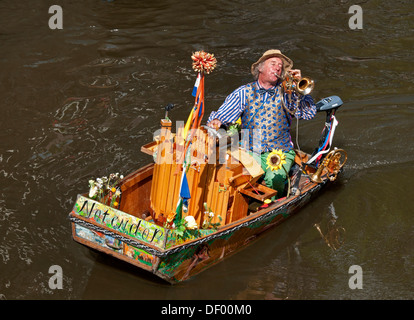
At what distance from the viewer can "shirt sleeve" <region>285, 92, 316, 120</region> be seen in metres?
8.12

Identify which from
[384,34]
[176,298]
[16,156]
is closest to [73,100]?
[16,156]

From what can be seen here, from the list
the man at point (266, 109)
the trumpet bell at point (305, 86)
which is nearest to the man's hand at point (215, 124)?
the man at point (266, 109)

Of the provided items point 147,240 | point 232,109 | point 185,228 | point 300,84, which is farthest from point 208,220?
point 300,84

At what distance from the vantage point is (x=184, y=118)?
433 inches

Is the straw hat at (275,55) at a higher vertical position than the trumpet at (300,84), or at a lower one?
higher

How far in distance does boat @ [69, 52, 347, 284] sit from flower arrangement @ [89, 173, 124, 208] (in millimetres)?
12

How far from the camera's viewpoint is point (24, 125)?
10.9 m

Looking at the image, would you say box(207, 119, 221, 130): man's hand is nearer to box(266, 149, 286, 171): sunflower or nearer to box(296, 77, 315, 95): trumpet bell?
box(266, 149, 286, 171): sunflower

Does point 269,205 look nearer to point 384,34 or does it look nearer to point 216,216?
point 216,216

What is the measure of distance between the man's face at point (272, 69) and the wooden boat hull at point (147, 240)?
188 cm

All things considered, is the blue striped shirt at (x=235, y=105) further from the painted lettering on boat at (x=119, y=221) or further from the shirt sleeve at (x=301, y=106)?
the painted lettering on boat at (x=119, y=221)

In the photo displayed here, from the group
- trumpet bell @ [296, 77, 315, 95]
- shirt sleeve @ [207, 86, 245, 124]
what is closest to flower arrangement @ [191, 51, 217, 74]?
shirt sleeve @ [207, 86, 245, 124]

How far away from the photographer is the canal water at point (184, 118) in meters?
7.41

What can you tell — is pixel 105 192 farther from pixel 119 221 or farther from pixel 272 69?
pixel 272 69
